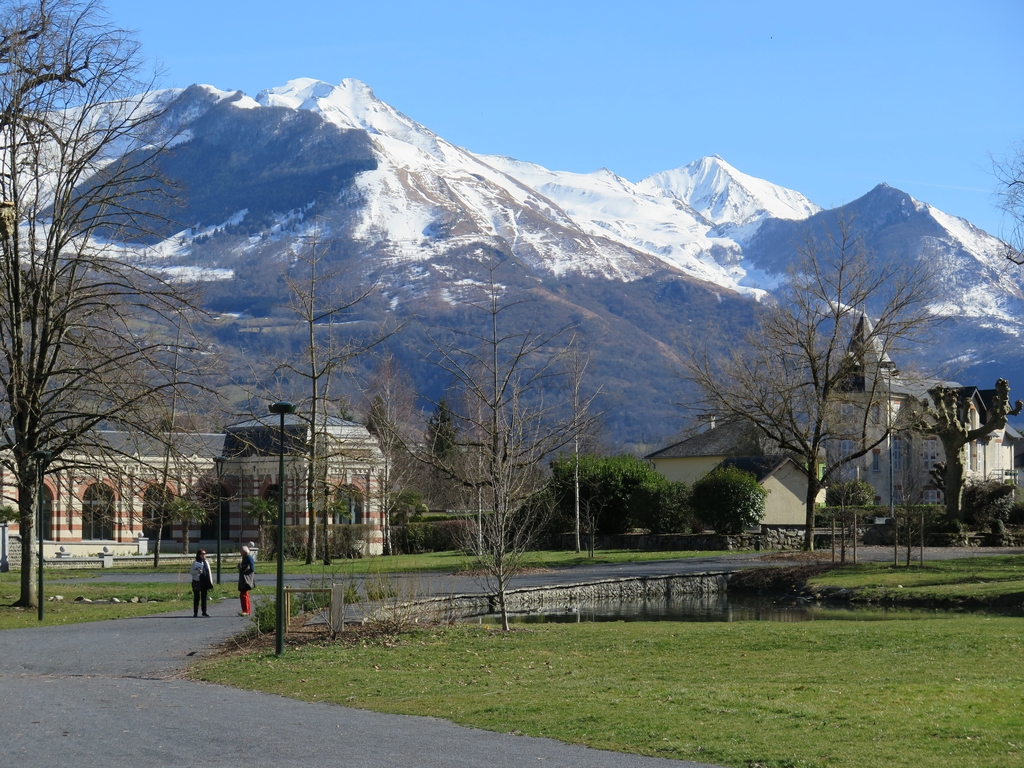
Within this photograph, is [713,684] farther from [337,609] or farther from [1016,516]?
[1016,516]

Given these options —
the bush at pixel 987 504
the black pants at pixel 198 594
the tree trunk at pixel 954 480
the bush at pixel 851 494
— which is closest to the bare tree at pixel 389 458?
the black pants at pixel 198 594

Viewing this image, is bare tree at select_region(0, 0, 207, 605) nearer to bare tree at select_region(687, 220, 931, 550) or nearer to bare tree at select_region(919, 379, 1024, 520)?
bare tree at select_region(687, 220, 931, 550)

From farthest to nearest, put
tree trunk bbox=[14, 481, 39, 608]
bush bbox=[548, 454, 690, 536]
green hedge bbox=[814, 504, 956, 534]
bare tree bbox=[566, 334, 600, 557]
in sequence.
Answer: bush bbox=[548, 454, 690, 536] < green hedge bbox=[814, 504, 956, 534] < bare tree bbox=[566, 334, 600, 557] < tree trunk bbox=[14, 481, 39, 608]

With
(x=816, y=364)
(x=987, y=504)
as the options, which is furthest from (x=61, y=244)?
(x=987, y=504)

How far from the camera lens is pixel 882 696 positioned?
1188 cm

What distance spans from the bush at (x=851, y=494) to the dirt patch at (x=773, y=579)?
92.2ft

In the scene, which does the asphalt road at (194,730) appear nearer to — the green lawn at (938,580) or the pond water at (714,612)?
the pond water at (714,612)

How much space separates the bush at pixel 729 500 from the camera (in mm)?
44875

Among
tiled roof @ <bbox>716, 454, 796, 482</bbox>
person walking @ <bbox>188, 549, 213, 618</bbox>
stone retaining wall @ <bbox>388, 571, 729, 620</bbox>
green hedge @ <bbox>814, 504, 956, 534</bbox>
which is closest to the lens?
person walking @ <bbox>188, 549, 213, 618</bbox>

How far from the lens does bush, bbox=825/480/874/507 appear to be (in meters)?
60.0

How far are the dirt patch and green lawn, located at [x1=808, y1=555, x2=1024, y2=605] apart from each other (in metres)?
0.44

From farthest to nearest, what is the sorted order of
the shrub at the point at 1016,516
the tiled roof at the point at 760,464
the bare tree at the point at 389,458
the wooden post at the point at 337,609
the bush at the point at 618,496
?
the tiled roof at the point at 760,464 → the bush at the point at 618,496 → the shrub at the point at 1016,516 → the bare tree at the point at 389,458 → the wooden post at the point at 337,609

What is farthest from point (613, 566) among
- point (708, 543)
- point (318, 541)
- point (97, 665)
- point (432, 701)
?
point (432, 701)

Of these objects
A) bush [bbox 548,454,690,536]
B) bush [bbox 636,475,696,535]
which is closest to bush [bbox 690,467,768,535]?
bush [bbox 636,475,696,535]
